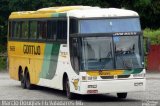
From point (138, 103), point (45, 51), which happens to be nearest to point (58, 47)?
point (45, 51)

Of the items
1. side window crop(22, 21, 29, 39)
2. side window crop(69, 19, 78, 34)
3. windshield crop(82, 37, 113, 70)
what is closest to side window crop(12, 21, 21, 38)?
side window crop(22, 21, 29, 39)

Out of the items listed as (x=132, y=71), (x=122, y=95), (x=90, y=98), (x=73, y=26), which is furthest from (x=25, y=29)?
(x=132, y=71)

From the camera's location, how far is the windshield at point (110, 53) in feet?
73.5

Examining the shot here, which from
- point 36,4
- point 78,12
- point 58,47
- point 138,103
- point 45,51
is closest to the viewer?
point 138,103

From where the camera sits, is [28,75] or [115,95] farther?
[28,75]

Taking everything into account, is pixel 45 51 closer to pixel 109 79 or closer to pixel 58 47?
pixel 58 47

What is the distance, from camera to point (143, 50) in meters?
22.9

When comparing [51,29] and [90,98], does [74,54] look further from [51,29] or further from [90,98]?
[51,29]

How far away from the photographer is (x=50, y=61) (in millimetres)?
26422

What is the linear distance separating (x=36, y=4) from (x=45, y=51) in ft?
88.8

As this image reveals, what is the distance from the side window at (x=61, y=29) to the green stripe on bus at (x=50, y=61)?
484mm

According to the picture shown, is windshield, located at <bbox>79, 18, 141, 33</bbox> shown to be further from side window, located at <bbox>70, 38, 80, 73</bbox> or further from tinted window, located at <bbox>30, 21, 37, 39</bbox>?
tinted window, located at <bbox>30, 21, 37, 39</bbox>

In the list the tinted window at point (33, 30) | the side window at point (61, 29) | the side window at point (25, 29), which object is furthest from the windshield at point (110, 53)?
the side window at point (25, 29)

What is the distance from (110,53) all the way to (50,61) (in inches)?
176
